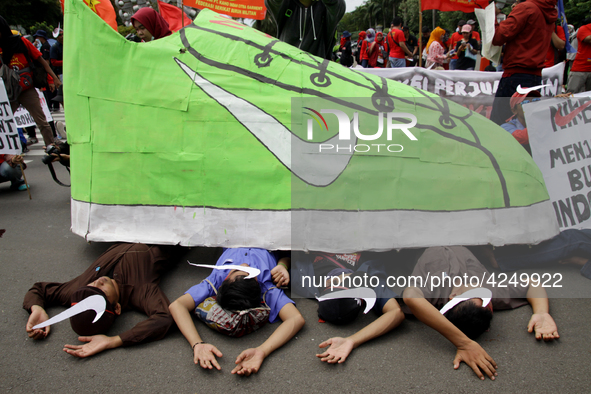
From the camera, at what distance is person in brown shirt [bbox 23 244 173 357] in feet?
6.98

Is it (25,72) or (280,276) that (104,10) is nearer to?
(25,72)

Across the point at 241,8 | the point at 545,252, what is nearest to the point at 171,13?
the point at 241,8

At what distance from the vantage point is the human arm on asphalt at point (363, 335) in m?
2.03

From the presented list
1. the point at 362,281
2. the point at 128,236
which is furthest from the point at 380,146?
the point at 128,236

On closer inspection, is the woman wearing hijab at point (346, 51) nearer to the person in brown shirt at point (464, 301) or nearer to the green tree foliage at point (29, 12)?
the person in brown shirt at point (464, 301)

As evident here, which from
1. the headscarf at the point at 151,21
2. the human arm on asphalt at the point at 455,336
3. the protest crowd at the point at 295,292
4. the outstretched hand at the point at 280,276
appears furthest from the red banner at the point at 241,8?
the human arm on asphalt at the point at 455,336

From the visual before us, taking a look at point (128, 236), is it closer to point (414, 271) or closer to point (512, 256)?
point (414, 271)

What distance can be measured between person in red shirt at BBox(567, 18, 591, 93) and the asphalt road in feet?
14.3

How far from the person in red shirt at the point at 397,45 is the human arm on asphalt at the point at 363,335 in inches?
309

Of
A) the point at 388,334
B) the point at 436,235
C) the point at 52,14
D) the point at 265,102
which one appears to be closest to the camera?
the point at 388,334

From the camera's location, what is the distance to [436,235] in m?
2.60

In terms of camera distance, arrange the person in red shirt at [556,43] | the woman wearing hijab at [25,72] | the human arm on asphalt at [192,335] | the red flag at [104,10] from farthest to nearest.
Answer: the woman wearing hijab at [25,72] → the person in red shirt at [556,43] → the red flag at [104,10] → the human arm on asphalt at [192,335]

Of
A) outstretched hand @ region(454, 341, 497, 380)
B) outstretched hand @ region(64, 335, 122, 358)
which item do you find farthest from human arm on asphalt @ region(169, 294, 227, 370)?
outstretched hand @ region(454, 341, 497, 380)

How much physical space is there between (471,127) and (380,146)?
0.70m
